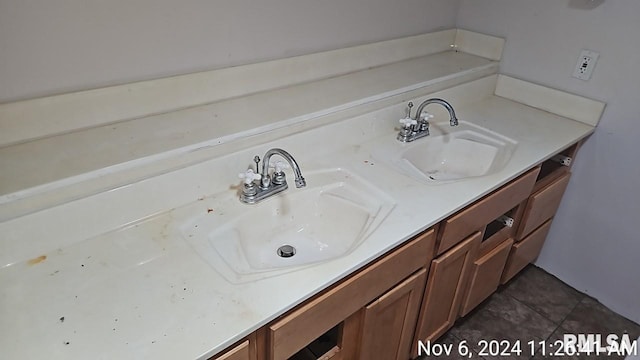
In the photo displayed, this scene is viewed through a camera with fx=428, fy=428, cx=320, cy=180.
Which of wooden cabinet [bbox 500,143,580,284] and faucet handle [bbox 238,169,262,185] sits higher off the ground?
faucet handle [bbox 238,169,262,185]

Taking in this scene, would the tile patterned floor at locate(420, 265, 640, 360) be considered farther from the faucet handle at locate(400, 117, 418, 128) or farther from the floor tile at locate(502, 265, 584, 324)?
the faucet handle at locate(400, 117, 418, 128)

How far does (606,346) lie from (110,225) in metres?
1.98

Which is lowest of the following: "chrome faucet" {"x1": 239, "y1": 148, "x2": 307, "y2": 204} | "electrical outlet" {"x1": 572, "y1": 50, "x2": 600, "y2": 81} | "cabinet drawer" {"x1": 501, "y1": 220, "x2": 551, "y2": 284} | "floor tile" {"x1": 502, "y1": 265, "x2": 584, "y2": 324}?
"floor tile" {"x1": 502, "y1": 265, "x2": 584, "y2": 324}

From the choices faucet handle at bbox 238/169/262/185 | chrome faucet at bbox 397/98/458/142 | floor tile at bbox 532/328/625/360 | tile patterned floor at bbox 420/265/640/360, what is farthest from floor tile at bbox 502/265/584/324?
faucet handle at bbox 238/169/262/185

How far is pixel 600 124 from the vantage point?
1780 mm

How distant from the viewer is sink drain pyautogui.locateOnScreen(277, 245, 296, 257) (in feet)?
3.92

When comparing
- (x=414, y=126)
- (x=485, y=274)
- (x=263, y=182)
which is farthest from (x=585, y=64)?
(x=263, y=182)

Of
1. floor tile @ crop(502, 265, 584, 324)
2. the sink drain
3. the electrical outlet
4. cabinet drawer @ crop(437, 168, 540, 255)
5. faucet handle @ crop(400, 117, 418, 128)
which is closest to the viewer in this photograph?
the sink drain

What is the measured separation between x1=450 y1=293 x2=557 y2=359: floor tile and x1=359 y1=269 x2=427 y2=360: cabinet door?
20.2 inches

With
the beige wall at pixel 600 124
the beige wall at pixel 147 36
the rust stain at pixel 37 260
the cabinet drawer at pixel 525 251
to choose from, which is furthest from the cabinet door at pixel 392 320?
the beige wall at pixel 600 124

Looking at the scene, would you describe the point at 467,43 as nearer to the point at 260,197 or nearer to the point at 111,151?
the point at 260,197

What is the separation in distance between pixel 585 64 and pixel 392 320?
134 cm

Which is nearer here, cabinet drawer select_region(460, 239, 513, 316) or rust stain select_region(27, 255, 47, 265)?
rust stain select_region(27, 255, 47, 265)

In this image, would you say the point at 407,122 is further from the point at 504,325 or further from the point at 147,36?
the point at 504,325
